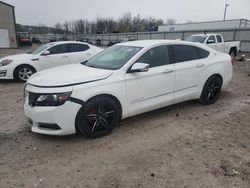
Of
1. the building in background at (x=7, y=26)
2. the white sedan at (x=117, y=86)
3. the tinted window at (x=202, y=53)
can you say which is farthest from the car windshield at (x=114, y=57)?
the building in background at (x=7, y=26)

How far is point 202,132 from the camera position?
150 inches

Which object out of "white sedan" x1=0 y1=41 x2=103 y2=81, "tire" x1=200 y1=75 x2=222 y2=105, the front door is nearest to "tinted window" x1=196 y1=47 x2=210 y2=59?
"tire" x1=200 y1=75 x2=222 y2=105

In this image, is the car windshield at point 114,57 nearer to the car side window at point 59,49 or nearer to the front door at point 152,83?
the front door at point 152,83

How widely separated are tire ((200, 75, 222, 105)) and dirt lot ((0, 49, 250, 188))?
56 cm

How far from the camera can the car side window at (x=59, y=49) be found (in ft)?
26.6

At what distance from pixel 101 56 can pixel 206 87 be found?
8.33 feet

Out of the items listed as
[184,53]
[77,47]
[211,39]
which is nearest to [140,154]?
[184,53]

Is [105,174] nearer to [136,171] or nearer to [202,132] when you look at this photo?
[136,171]

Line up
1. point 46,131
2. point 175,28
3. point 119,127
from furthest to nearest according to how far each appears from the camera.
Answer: point 175,28 → point 119,127 → point 46,131

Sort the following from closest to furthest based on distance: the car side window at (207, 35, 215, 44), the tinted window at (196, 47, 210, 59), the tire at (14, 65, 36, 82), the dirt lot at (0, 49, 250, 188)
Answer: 1. the dirt lot at (0, 49, 250, 188)
2. the tinted window at (196, 47, 210, 59)
3. the tire at (14, 65, 36, 82)
4. the car side window at (207, 35, 215, 44)

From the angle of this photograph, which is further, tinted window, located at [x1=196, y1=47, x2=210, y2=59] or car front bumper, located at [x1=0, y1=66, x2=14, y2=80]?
car front bumper, located at [x1=0, y1=66, x2=14, y2=80]

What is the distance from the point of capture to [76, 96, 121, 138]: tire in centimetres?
330

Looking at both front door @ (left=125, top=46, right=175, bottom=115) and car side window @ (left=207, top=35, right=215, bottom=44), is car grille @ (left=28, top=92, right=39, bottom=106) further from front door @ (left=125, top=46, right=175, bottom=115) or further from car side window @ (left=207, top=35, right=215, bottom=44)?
car side window @ (left=207, top=35, right=215, bottom=44)

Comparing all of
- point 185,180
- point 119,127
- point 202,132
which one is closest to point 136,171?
point 185,180
